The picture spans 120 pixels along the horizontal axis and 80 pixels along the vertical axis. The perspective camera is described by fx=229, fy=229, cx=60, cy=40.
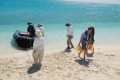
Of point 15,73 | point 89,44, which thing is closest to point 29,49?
point 89,44

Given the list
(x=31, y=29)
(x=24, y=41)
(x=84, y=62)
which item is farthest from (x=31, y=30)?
(x=84, y=62)

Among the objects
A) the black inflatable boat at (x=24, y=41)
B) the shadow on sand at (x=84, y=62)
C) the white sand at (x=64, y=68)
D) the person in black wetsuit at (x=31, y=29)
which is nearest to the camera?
the white sand at (x=64, y=68)

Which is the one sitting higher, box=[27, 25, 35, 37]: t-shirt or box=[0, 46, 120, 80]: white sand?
box=[27, 25, 35, 37]: t-shirt

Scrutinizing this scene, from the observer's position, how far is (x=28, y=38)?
48.2 feet

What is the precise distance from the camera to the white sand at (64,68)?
9.26m

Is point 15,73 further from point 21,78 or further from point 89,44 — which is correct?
point 89,44

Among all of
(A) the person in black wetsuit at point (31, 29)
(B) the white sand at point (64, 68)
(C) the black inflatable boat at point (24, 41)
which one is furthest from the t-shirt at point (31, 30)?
(B) the white sand at point (64, 68)

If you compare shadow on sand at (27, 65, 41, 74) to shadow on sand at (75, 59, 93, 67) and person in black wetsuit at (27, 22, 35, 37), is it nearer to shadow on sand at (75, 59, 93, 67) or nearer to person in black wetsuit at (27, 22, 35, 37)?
shadow on sand at (75, 59, 93, 67)

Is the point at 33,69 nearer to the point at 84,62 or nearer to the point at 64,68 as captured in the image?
the point at 64,68

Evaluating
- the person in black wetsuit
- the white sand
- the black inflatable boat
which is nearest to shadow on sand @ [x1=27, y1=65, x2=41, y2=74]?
the white sand

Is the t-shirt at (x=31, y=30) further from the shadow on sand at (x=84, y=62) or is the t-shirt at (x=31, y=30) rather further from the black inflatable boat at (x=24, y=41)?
the shadow on sand at (x=84, y=62)

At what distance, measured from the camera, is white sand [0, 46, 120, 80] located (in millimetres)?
9258

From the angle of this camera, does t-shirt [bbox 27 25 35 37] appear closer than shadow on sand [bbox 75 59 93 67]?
No

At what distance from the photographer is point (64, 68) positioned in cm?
1019
